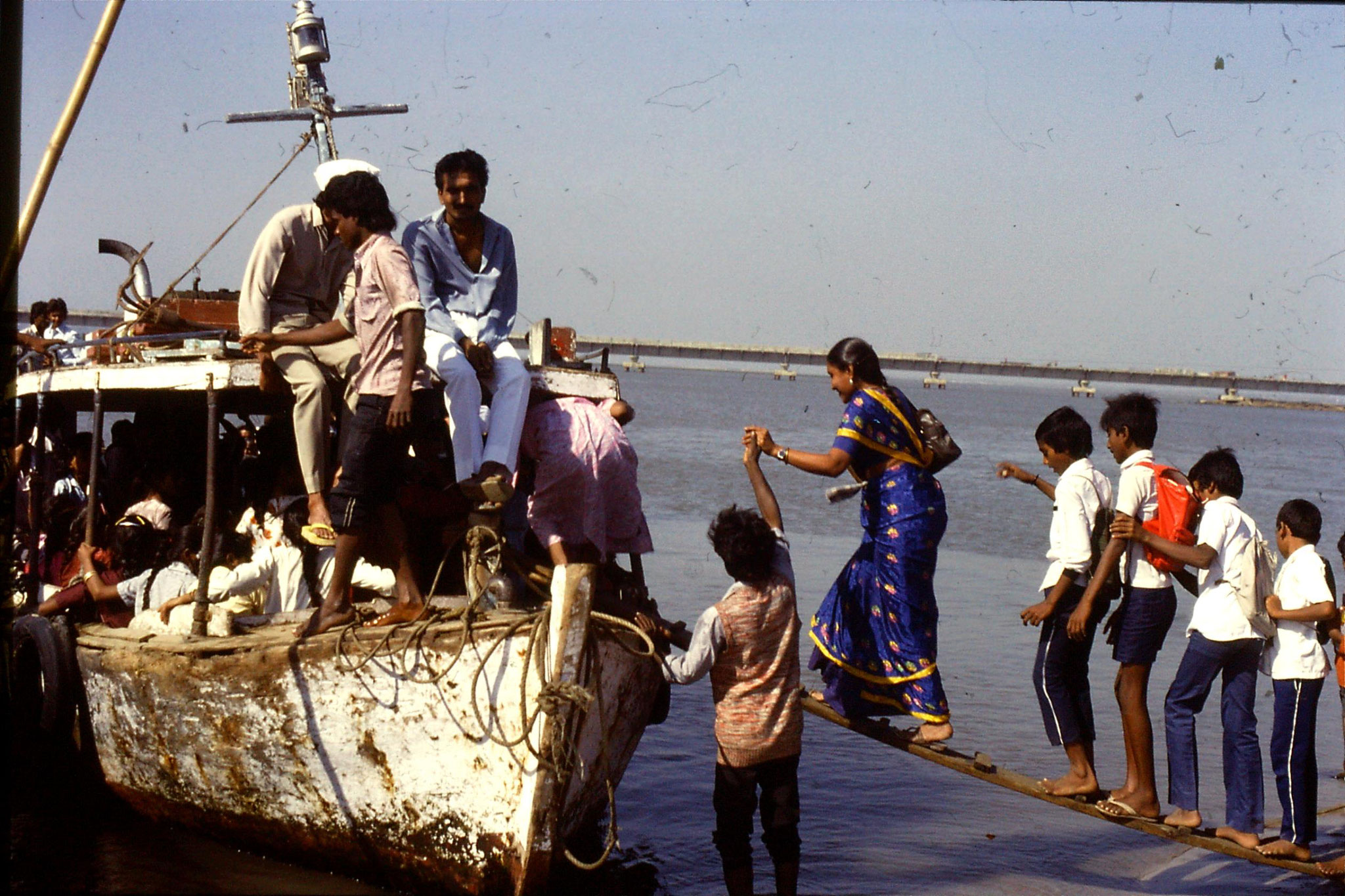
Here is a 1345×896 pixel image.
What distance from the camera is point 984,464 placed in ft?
108

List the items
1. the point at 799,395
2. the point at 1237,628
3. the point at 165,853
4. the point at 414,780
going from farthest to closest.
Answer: the point at 799,395 → the point at 165,853 → the point at 1237,628 → the point at 414,780

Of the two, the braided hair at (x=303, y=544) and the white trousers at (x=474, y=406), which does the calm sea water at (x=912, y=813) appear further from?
the white trousers at (x=474, y=406)

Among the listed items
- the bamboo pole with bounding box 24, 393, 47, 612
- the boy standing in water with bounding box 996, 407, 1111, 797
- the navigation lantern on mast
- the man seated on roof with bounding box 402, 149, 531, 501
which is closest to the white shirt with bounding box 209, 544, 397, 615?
the man seated on roof with bounding box 402, 149, 531, 501

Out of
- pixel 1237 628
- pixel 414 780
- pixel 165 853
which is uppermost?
pixel 1237 628

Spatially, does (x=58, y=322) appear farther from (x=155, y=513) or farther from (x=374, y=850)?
(x=374, y=850)

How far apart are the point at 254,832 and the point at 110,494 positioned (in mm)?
2622

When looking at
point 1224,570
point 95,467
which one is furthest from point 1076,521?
point 95,467

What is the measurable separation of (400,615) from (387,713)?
0.39 metres

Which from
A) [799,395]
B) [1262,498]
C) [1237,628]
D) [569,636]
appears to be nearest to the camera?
[569,636]

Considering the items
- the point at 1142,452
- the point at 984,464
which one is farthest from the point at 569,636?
the point at 984,464

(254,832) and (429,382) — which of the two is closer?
(429,382)

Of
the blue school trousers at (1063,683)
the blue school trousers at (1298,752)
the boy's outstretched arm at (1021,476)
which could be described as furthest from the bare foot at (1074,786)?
the boy's outstretched arm at (1021,476)

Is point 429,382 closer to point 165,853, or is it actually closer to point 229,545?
point 229,545

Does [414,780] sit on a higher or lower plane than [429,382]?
lower
